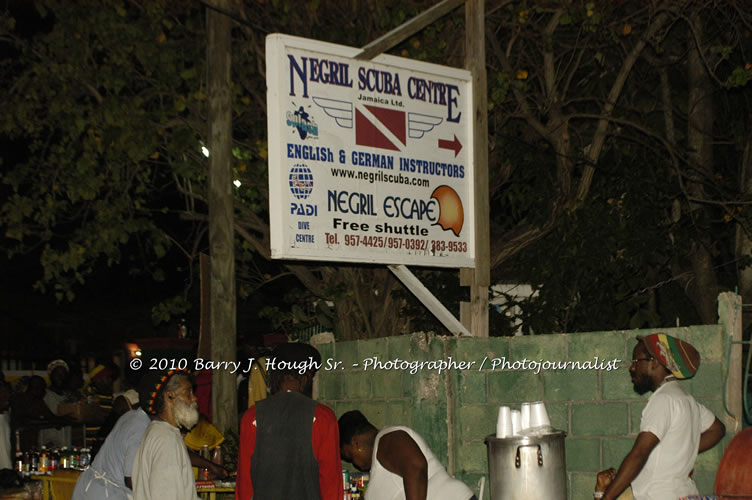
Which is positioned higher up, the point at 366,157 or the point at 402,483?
the point at 366,157

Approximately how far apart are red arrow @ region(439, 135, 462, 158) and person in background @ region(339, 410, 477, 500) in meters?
2.94

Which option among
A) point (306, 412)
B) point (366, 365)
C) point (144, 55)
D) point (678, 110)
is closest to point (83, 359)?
point (144, 55)

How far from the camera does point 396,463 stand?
5.27m

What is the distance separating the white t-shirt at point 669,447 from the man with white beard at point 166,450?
8.87 ft

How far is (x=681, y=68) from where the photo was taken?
15.0 metres

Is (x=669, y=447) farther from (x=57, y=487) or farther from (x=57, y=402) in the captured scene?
(x=57, y=402)

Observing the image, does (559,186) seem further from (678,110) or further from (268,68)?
(268,68)

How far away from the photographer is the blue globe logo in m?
7.16

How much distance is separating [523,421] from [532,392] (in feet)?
2.57

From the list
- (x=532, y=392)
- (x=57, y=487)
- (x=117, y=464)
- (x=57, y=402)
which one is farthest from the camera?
(x=57, y=402)

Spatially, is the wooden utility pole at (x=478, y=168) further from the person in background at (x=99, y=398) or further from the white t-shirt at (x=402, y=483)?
the person in background at (x=99, y=398)

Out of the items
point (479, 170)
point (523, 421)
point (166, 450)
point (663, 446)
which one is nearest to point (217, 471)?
point (166, 450)

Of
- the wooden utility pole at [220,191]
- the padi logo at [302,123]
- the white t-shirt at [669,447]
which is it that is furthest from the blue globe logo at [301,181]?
the wooden utility pole at [220,191]

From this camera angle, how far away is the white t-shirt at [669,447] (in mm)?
5859
